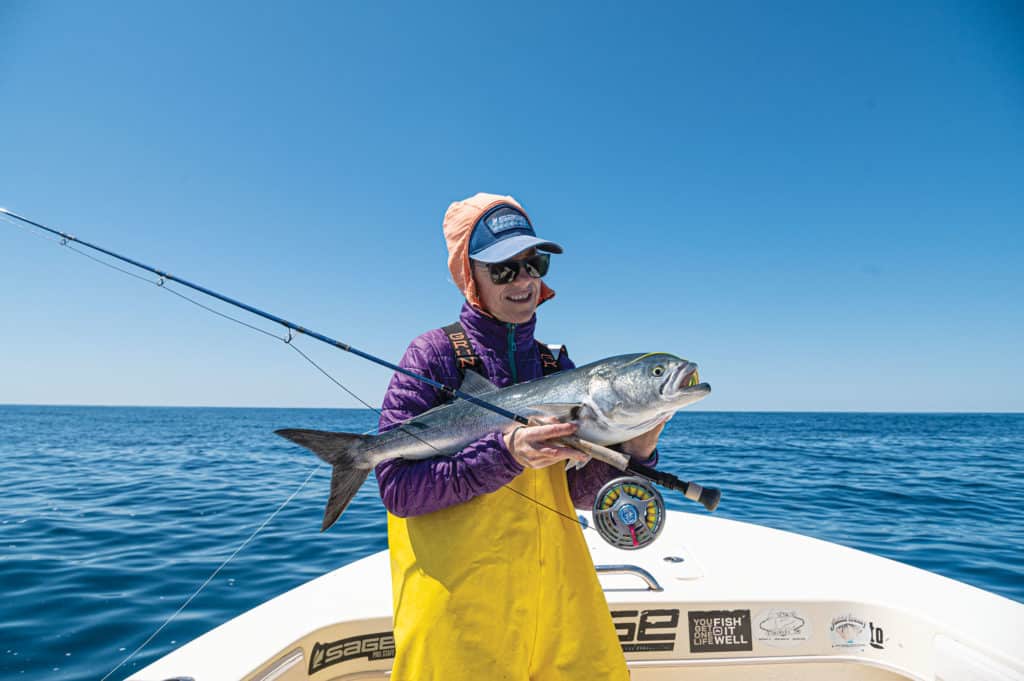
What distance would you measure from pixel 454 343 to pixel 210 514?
37.3 ft

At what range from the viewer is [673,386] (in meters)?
2.50

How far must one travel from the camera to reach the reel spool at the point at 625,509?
8.74 ft

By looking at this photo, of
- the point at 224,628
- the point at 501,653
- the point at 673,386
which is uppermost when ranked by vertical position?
the point at 673,386

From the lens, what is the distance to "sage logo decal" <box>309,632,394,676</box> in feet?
11.6

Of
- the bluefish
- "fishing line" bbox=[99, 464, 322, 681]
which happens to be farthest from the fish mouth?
"fishing line" bbox=[99, 464, 322, 681]

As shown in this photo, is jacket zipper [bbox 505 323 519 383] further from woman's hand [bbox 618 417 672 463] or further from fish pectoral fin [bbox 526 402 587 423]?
woman's hand [bbox 618 417 672 463]

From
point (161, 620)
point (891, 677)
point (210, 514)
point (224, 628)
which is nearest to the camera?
point (224, 628)

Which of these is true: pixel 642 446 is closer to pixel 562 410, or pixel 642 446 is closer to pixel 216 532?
pixel 562 410

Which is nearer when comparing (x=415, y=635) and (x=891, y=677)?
(x=415, y=635)

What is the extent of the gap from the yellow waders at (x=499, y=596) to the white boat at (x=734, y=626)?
158cm

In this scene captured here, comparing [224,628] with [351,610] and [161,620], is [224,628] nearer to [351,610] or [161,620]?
[351,610]

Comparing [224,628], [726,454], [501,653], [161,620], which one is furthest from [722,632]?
[726,454]

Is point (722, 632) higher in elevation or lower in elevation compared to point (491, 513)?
lower

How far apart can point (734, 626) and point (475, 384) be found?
313 cm
